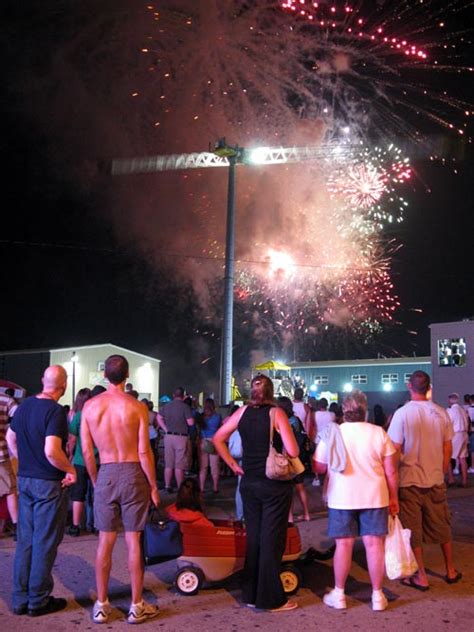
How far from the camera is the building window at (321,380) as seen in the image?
46.2 metres

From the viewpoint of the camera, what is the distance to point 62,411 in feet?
17.1

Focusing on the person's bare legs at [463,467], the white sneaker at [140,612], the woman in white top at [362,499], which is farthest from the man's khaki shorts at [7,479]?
the person's bare legs at [463,467]

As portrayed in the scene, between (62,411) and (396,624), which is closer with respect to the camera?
(396,624)

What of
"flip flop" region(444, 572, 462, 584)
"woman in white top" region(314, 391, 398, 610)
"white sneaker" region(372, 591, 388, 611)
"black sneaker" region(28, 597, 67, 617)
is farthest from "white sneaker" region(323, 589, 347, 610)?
"black sneaker" region(28, 597, 67, 617)

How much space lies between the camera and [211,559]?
220 inches

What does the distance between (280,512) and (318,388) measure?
41720 millimetres

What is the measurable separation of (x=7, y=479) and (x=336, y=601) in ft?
13.0

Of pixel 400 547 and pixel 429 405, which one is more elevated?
pixel 429 405

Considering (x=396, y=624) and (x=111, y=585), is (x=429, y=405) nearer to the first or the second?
(x=396, y=624)

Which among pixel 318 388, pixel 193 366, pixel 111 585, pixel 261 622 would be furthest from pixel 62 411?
pixel 193 366

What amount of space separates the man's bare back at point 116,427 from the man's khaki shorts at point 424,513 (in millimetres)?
2477

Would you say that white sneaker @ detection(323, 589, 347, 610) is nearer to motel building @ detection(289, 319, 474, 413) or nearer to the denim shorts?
the denim shorts

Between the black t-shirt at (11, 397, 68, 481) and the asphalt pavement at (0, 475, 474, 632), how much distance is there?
108 cm

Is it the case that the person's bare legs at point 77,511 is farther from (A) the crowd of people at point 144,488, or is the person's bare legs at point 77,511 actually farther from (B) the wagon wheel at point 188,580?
(B) the wagon wheel at point 188,580
